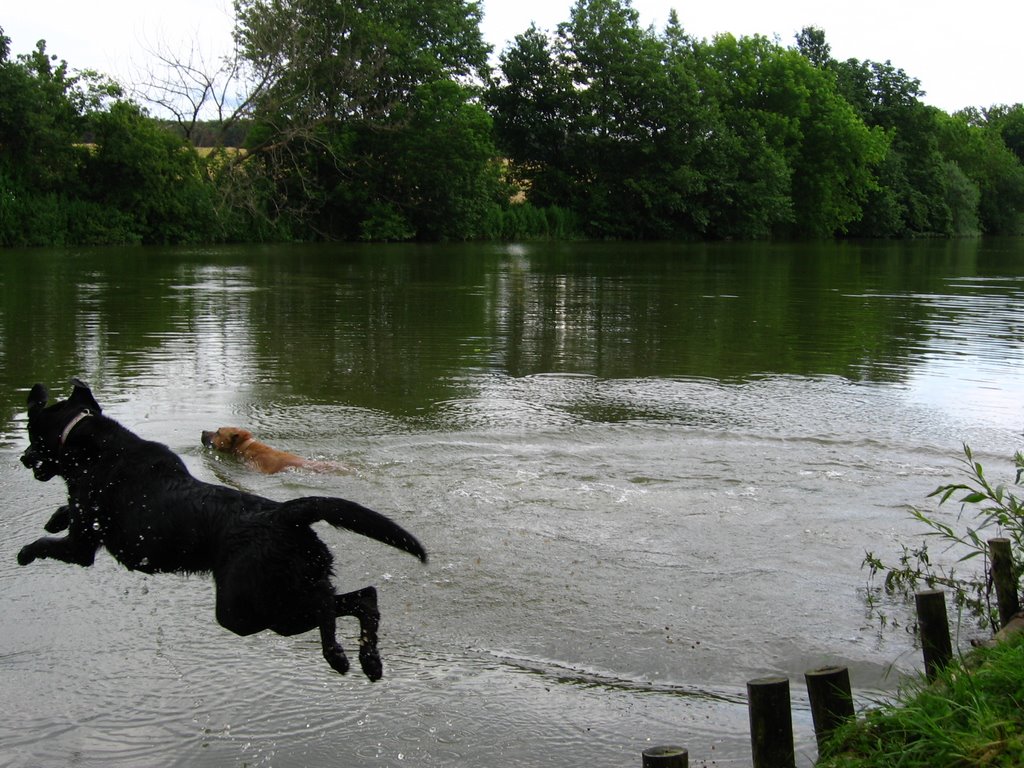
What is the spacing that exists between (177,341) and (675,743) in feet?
36.5

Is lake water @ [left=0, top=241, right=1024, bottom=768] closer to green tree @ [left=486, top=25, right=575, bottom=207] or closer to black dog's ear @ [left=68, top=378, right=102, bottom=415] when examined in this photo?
black dog's ear @ [left=68, top=378, right=102, bottom=415]

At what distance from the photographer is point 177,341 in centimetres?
1356

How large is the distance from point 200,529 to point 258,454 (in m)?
3.57

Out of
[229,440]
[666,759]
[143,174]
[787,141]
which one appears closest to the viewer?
[666,759]

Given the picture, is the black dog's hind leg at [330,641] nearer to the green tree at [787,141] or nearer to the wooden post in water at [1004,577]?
the wooden post in water at [1004,577]

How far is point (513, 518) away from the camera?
21.4 ft

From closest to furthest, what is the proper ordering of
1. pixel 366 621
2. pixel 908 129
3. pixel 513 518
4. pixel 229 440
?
pixel 366 621 → pixel 513 518 → pixel 229 440 → pixel 908 129

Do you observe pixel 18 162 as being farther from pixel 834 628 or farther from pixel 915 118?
pixel 915 118

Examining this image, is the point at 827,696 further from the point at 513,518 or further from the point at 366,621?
the point at 513,518

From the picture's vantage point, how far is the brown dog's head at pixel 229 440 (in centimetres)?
770

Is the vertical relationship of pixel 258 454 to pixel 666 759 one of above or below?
above

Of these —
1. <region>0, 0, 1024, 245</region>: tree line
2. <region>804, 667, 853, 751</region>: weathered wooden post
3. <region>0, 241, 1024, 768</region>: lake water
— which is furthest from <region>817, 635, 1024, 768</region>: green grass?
<region>0, 0, 1024, 245</region>: tree line

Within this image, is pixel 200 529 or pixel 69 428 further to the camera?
pixel 69 428

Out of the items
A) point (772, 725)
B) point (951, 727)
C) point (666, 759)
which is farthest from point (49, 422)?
point (951, 727)
